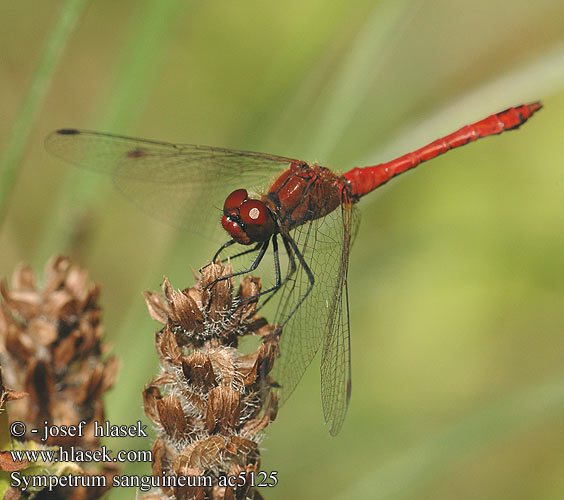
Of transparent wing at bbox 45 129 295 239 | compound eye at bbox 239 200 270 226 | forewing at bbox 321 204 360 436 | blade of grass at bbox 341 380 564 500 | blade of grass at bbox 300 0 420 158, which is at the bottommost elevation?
blade of grass at bbox 341 380 564 500

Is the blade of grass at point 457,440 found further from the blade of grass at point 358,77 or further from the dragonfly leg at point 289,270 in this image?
the blade of grass at point 358,77

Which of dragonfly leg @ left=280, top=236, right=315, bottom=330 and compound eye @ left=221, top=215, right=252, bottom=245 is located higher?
compound eye @ left=221, top=215, right=252, bottom=245

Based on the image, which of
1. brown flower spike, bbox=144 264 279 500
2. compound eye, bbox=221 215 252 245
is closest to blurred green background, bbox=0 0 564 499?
compound eye, bbox=221 215 252 245

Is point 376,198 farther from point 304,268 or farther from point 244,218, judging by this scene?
point 244,218

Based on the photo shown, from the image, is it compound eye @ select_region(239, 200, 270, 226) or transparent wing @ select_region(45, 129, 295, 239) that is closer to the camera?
compound eye @ select_region(239, 200, 270, 226)

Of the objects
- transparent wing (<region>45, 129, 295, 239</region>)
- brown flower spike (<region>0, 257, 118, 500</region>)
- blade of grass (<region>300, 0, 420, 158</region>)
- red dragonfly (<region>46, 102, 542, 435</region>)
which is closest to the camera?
brown flower spike (<region>0, 257, 118, 500</region>)

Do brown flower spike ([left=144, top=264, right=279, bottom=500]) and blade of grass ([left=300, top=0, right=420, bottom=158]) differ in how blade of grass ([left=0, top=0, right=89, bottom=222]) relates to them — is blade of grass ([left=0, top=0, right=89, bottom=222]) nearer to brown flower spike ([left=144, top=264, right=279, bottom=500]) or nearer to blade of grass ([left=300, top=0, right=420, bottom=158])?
brown flower spike ([left=144, top=264, right=279, bottom=500])
